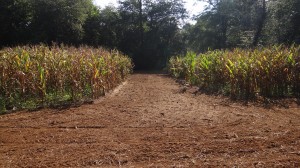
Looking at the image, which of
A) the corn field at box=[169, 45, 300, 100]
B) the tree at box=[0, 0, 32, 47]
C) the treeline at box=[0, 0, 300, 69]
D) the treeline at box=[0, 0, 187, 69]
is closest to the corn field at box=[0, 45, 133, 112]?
the corn field at box=[169, 45, 300, 100]

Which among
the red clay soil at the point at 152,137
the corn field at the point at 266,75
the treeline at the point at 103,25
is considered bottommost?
the red clay soil at the point at 152,137

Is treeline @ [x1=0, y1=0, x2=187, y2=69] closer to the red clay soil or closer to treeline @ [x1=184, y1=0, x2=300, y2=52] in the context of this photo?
treeline @ [x1=184, y1=0, x2=300, y2=52]

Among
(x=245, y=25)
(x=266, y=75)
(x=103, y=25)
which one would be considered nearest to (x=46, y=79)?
(x=266, y=75)

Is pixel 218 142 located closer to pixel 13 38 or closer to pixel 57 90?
pixel 57 90

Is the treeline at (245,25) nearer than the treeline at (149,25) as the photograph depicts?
Yes

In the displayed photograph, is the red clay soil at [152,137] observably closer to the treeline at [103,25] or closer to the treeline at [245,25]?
the treeline at [245,25]

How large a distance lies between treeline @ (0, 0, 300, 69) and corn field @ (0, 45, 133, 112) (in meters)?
17.0

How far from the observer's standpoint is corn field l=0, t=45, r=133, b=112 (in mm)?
7121

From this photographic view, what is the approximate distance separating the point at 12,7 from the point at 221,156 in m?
25.9

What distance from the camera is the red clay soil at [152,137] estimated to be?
3559 millimetres

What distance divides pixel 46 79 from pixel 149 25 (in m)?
28.8

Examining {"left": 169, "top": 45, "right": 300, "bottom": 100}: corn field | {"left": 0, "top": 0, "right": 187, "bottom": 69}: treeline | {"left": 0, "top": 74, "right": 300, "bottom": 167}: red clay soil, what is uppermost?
{"left": 0, "top": 0, "right": 187, "bottom": 69}: treeline

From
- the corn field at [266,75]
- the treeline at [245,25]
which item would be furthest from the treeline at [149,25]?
the corn field at [266,75]

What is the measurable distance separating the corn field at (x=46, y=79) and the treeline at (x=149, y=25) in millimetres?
16987
